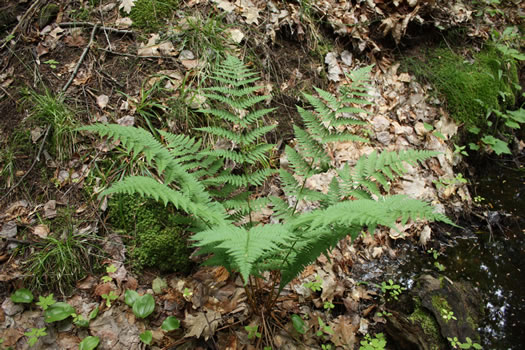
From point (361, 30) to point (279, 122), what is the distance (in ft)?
5.90

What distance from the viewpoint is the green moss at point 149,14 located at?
11.7 ft

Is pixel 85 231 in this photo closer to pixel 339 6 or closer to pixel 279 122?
pixel 279 122

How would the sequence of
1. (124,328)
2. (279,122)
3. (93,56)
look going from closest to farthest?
1. (124,328)
2. (93,56)
3. (279,122)

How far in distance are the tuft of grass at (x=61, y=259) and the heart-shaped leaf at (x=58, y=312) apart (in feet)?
0.43

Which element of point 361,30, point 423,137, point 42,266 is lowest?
point 42,266

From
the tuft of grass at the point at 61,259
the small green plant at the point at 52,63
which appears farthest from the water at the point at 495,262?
the small green plant at the point at 52,63

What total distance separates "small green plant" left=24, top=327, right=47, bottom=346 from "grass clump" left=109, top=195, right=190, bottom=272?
0.68 meters

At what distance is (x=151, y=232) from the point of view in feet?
8.77

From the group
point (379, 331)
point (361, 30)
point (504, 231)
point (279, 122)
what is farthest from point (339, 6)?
point (379, 331)

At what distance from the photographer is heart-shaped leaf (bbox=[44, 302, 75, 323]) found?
7.29 ft

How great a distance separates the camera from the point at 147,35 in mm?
3527

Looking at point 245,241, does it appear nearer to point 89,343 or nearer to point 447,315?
point 89,343

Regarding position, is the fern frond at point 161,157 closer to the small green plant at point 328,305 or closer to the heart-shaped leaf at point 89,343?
the heart-shaped leaf at point 89,343

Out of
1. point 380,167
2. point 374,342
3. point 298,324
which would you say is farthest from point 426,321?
point 380,167
